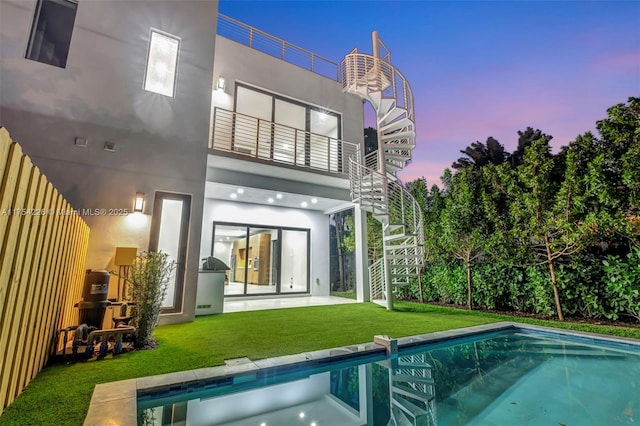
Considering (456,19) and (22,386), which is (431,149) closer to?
(456,19)

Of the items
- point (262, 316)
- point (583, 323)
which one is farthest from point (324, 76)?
point (583, 323)

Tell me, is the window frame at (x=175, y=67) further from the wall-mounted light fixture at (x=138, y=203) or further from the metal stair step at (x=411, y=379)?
the metal stair step at (x=411, y=379)

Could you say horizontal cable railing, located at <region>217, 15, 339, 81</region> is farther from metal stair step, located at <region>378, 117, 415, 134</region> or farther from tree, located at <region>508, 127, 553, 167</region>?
tree, located at <region>508, 127, 553, 167</region>

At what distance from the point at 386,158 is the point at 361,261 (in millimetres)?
3156

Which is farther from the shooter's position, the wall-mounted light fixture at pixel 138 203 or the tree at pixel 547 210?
the tree at pixel 547 210

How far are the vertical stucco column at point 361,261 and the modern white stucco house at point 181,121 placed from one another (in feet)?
0.12

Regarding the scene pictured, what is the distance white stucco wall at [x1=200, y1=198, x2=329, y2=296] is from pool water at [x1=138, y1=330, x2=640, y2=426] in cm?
663

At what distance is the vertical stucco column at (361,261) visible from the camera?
834 cm

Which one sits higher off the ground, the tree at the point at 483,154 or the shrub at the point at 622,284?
the tree at the point at 483,154

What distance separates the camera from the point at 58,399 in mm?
2100

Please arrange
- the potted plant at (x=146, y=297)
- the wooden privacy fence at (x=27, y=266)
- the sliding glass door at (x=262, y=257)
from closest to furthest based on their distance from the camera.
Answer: the wooden privacy fence at (x=27, y=266) → the potted plant at (x=146, y=297) → the sliding glass door at (x=262, y=257)

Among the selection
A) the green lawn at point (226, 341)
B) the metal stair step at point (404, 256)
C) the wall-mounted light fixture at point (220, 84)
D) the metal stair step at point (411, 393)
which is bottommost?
the metal stair step at point (411, 393)

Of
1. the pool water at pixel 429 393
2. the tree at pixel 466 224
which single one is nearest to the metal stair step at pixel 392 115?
the tree at pixel 466 224

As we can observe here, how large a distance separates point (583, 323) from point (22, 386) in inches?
295
